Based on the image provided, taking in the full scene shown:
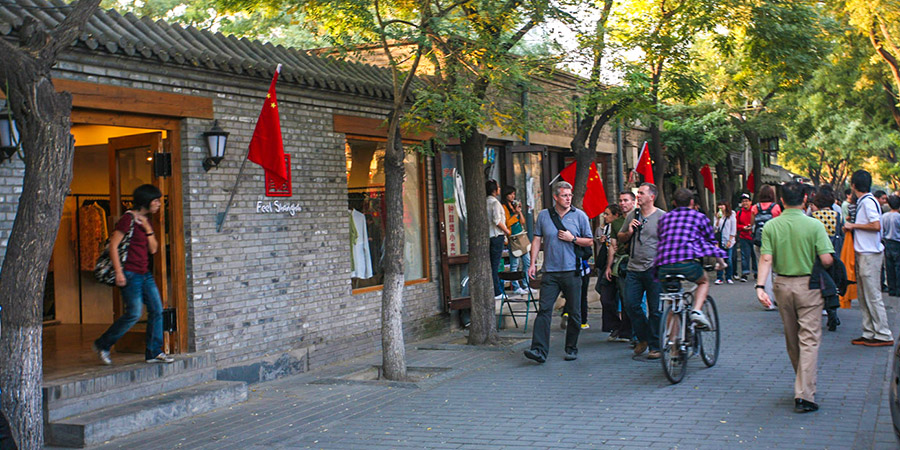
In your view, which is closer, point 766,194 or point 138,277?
point 138,277

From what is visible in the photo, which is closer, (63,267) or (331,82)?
(331,82)

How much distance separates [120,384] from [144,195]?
1.84 m

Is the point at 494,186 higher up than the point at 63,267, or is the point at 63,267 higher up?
the point at 494,186

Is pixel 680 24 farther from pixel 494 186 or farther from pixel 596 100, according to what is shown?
pixel 494 186

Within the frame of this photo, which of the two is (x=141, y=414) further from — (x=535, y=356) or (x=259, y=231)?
(x=535, y=356)

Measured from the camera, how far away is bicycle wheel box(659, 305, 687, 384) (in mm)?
8188

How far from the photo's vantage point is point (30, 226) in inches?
222

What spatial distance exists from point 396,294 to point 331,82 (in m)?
2.91

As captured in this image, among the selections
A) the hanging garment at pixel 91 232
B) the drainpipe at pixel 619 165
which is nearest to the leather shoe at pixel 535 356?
the hanging garment at pixel 91 232

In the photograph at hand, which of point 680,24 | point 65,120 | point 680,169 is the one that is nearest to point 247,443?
point 65,120

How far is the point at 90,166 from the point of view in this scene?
12.5 metres

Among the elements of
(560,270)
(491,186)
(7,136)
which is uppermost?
(7,136)

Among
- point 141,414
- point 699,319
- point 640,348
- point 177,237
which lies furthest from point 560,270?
point 141,414

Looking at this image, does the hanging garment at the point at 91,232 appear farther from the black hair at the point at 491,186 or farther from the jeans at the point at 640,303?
the jeans at the point at 640,303
